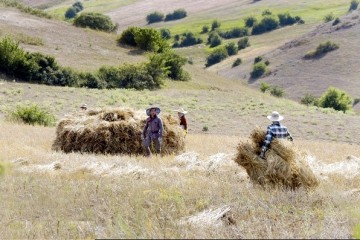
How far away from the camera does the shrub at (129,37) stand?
Result: 64.4m

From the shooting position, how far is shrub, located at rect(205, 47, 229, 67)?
125 metres

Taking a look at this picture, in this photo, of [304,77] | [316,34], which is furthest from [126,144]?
[316,34]

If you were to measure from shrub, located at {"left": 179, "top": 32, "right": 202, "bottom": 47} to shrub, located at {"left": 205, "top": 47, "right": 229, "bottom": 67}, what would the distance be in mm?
19243

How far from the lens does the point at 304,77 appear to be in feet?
296

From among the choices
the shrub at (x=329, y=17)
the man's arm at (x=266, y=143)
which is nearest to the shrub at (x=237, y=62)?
the shrub at (x=329, y=17)

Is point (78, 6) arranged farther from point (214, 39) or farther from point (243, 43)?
point (243, 43)

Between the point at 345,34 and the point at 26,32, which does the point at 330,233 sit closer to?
the point at 26,32

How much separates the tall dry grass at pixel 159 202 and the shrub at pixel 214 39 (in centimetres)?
12807

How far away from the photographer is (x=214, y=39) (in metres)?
141

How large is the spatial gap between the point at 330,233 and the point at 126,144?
1250 cm

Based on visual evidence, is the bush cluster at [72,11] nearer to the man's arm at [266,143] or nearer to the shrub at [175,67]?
the shrub at [175,67]

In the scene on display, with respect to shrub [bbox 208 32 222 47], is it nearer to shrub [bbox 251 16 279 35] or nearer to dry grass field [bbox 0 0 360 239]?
shrub [bbox 251 16 279 35]

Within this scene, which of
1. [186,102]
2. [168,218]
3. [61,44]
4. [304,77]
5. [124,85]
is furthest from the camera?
[304,77]

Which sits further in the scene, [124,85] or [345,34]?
[345,34]
